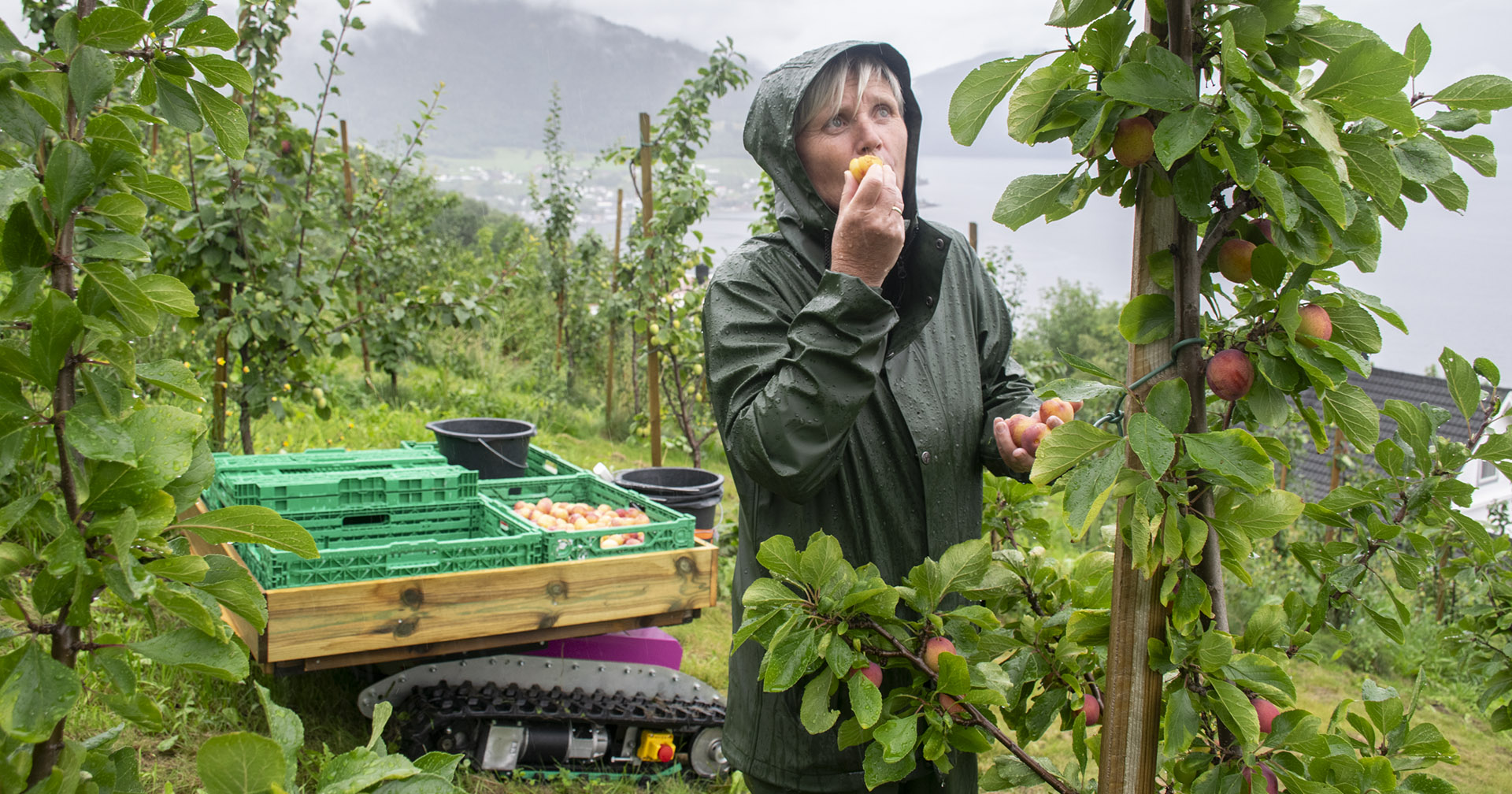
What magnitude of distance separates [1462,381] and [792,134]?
3.46 feet

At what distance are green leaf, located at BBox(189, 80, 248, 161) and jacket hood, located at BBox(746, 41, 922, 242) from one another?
959mm

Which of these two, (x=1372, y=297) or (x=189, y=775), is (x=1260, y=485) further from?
(x=189, y=775)

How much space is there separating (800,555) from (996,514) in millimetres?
993

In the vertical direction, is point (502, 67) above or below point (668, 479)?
above

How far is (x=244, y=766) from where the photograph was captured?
0.59m

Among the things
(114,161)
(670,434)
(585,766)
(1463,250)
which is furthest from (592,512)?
(1463,250)

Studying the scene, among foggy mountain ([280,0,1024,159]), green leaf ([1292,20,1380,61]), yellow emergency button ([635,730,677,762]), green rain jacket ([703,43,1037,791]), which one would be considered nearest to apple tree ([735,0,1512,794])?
green leaf ([1292,20,1380,61])

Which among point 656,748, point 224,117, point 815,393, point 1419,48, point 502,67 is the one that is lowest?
point 656,748

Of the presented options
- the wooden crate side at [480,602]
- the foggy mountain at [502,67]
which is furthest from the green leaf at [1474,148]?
the foggy mountain at [502,67]

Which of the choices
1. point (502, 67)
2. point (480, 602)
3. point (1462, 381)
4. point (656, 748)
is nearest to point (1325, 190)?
point (1462, 381)

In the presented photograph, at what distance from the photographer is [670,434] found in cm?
792

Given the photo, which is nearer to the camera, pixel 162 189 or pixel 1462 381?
pixel 162 189

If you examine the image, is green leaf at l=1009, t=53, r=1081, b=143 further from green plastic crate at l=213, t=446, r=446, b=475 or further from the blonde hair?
green plastic crate at l=213, t=446, r=446, b=475

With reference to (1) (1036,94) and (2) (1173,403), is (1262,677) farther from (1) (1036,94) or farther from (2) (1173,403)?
(1) (1036,94)
